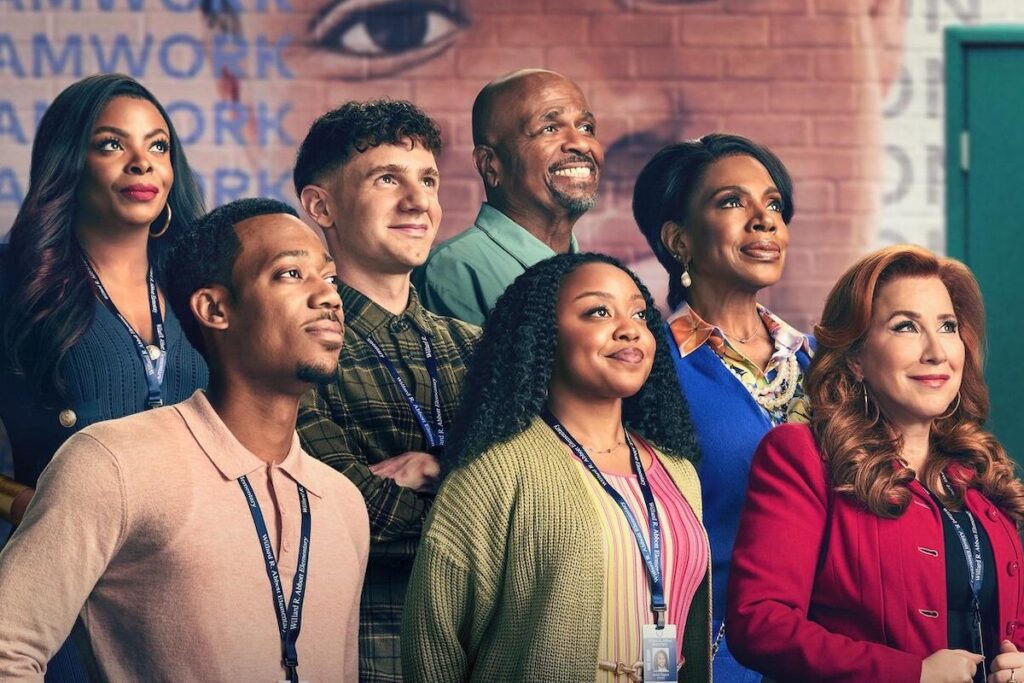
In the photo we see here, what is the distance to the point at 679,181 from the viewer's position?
13.7ft

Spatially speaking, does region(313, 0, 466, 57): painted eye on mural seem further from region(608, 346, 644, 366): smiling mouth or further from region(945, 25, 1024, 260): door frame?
A: region(608, 346, 644, 366): smiling mouth

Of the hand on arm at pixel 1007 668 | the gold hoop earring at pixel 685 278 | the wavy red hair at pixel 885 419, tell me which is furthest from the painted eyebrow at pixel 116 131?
the hand on arm at pixel 1007 668

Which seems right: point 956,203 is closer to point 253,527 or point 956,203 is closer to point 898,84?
point 898,84

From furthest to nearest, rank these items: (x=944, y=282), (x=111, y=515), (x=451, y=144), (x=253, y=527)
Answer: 1. (x=451, y=144)
2. (x=944, y=282)
3. (x=253, y=527)
4. (x=111, y=515)

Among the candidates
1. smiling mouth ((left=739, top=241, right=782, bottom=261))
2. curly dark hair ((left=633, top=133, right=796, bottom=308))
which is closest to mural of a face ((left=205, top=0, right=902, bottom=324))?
curly dark hair ((left=633, top=133, right=796, bottom=308))

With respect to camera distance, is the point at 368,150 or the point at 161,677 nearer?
the point at 161,677

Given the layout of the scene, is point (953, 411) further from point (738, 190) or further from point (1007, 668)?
point (738, 190)

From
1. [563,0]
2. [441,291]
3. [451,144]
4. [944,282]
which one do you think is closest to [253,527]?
[441,291]

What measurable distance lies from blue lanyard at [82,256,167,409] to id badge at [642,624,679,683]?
123 cm

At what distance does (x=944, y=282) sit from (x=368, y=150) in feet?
4.11

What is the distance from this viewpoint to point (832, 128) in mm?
5465

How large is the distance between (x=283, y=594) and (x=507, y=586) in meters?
0.40

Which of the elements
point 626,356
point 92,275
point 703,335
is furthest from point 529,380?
point 92,275

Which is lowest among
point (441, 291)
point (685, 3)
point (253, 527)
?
point (253, 527)
